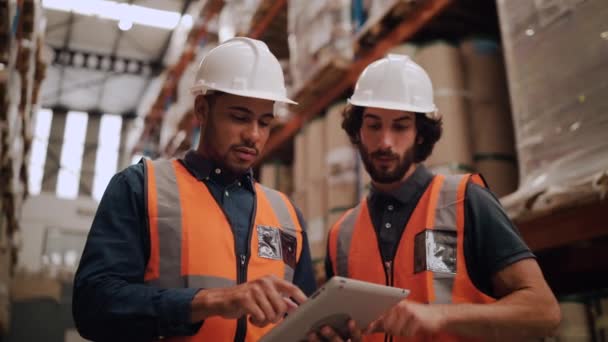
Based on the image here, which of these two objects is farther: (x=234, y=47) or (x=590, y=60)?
(x=590, y=60)

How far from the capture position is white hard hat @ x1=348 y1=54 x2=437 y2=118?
2.34 meters

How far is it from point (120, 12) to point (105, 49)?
6.98 ft

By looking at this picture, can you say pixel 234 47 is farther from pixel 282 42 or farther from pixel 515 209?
pixel 282 42

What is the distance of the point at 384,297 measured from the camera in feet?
4.50

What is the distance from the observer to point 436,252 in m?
1.90

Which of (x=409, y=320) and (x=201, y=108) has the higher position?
(x=201, y=108)

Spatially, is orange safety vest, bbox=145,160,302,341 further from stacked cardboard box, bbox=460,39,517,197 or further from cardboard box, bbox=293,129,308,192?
cardboard box, bbox=293,129,308,192

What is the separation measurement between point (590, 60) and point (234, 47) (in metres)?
1.43

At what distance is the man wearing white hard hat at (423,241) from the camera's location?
161 centimetres

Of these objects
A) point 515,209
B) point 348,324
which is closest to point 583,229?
point 515,209

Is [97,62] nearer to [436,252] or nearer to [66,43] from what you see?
[66,43]

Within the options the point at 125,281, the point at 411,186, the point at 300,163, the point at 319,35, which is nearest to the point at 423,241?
the point at 411,186

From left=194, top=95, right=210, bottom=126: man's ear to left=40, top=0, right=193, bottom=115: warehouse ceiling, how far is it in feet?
30.2

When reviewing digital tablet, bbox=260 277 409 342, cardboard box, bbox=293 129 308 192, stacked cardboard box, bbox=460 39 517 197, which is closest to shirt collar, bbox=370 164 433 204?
digital tablet, bbox=260 277 409 342
